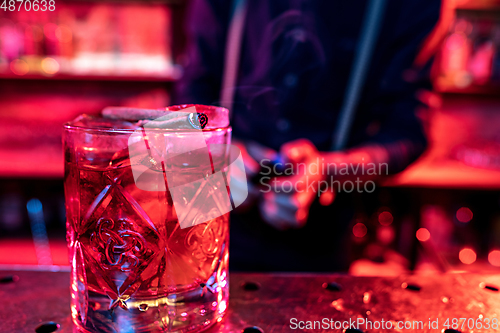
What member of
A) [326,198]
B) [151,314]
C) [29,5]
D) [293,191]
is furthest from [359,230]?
[29,5]

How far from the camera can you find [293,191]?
851 mm

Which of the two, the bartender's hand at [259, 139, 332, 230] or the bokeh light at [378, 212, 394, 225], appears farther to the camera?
the bokeh light at [378, 212, 394, 225]

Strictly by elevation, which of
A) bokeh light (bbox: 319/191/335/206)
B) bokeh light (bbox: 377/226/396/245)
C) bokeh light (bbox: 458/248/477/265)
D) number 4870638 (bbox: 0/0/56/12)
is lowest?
bokeh light (bbox: 458/248/477/265)

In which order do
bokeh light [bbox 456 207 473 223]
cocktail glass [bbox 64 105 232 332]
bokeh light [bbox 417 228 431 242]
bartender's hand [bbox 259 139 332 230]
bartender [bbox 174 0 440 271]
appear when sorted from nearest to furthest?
cocktail glass [bbox 64 105 232 332], bartender's hand [bbox 259 139 332 230], bartender [bbox 174 0 440 271], bokeh light [bbox 417 228 431 242], bokeh light [bbox 456 207 473 223]

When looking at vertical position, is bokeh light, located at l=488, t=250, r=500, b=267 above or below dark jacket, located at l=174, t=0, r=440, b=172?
below

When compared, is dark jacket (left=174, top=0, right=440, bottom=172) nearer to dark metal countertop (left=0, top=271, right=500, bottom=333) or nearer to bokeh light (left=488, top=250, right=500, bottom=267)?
dark metal countertop (left=0, top=271, right=500, bottom=333)

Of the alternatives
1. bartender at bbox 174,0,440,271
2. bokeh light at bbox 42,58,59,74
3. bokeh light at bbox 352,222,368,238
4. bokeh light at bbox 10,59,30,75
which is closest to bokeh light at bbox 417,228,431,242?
bokeh light at bbox 352,222,368,238

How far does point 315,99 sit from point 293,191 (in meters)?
0.33

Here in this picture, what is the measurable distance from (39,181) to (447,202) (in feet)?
8.24

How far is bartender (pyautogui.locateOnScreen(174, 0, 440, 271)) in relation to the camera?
0.96m

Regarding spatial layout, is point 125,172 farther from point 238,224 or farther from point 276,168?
point 238,224

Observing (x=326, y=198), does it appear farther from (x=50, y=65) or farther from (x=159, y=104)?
(x=50, y=65)

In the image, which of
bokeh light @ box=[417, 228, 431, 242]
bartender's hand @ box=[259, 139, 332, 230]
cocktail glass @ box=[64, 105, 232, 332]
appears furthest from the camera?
bokeh light @ box=[417, 228, 431, 242]

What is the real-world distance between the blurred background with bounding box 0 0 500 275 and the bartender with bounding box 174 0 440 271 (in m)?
0.97
